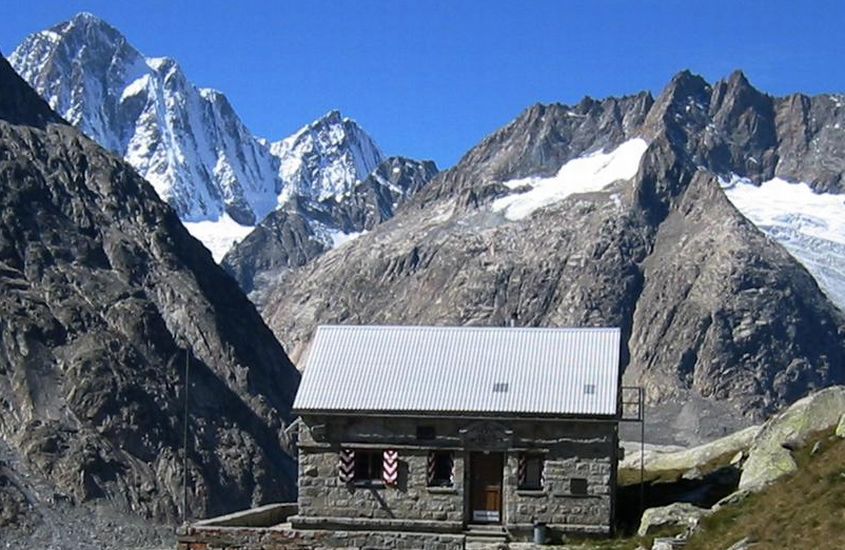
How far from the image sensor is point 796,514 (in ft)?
102

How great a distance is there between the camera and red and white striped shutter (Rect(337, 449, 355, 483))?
4666cm

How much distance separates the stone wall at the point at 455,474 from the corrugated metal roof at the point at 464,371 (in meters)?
0.59

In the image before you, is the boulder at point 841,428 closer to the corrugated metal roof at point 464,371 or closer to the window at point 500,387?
the corrugated metal roof at point 464,371

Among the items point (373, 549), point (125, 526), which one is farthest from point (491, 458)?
point (125, 526)

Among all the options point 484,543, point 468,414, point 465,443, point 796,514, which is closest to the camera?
point 796,514

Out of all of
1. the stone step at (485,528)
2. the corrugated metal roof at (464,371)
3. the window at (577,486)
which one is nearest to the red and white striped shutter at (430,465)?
the corrugated metal roof at (464,371)

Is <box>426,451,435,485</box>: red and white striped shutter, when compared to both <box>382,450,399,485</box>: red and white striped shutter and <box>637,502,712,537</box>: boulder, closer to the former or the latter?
<box>382,450,399,485</box>: red and white striped shutter

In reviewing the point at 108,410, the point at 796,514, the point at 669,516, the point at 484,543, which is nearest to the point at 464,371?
the point at 484,543

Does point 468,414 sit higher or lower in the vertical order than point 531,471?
higher

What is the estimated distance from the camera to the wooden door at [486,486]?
1822 inches

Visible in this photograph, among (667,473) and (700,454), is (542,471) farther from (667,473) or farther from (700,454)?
(700,454)

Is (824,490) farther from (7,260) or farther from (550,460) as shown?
(7,260)

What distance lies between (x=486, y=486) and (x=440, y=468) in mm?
1616

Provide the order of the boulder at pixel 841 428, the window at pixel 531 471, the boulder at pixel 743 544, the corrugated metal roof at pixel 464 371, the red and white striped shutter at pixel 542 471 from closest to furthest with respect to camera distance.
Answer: the boulder at pixel 743 544, the boulder at pixel 841 428, the red and white striped shutter at pixel 542 471, the window at pixel 531 471, the corrugated metal roof at pixel 464 371
